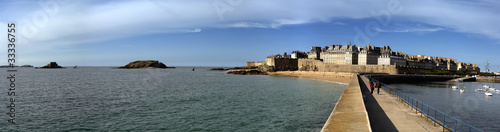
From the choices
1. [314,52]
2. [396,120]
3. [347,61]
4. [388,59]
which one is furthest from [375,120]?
[314,52]

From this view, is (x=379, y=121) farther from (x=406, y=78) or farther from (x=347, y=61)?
(x=347, y=61)

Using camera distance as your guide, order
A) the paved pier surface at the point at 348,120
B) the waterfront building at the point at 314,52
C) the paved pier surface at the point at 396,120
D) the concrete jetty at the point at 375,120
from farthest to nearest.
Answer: the waterfront building at the point at 314,52, the paved pier surface at the point at 396,120, the concrete jetty at the point at 375,120, the paved pier surface at the point at 348,120

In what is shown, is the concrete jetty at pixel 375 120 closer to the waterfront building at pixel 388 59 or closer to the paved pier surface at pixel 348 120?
the paved pier surface at pixel 348 120

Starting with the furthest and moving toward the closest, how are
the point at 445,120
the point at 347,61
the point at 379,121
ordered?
the point at 347,61 < the point at 445,120 < the point at 379,121

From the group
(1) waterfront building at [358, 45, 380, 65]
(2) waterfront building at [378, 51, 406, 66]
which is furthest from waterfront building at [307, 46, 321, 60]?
(2) waterfront building at [378, 51, 406, 66]

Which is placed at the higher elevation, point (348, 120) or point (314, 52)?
point (314, 52)

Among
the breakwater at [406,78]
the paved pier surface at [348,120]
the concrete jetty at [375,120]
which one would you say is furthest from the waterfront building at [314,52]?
the paved pier surface at [348,120]

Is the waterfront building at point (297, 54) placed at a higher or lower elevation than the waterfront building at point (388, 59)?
higher

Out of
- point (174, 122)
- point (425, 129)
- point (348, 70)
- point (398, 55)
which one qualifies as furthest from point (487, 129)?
point (398, 55)

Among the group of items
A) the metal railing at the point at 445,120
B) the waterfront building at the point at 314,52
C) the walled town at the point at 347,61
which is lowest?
the metal railing at the point at 445,120

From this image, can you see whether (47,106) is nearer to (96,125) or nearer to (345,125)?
(96,125)

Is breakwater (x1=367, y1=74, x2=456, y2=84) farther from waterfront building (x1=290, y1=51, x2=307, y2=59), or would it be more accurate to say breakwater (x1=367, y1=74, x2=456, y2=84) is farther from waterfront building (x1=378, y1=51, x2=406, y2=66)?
waterfront building (x1=290, y1=51, x2=307, y2=59)

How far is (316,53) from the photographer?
121m

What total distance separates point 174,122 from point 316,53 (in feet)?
359
